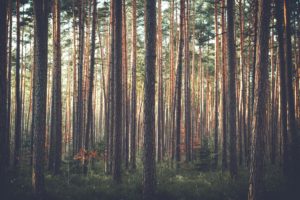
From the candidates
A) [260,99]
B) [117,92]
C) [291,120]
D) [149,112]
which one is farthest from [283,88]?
[117,92]

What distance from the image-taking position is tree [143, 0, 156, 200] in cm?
716

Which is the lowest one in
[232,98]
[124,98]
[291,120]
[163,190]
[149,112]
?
[163,190]

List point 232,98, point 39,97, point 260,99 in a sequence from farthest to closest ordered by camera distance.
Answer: point 232,98, point 39,97, point 260,99

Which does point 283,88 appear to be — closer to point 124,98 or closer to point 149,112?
point 149,112

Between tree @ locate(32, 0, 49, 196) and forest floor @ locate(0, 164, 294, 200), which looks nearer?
tree @ locate(32, 0, 49, 196)

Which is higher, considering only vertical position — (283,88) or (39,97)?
(283,88)

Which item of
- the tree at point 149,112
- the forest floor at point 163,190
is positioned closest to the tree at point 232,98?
the forest floor at point 163,190

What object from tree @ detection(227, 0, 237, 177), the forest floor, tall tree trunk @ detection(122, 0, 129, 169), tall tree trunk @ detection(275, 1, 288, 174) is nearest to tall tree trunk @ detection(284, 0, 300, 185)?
tall tree trunk @ detection(275, 1, 288, 174)

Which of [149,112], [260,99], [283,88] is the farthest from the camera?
[283,88]

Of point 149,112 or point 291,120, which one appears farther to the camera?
point 291,120

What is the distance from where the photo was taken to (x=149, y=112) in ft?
23.6

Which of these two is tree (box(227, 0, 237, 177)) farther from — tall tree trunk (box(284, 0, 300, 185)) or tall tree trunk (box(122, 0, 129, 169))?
tall tree trunk (box(122, 0, 129, 169))

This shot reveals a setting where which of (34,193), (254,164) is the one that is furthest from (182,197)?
(34,193)

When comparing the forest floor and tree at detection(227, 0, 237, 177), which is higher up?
tree at detection(227, 0, 237, 177)
